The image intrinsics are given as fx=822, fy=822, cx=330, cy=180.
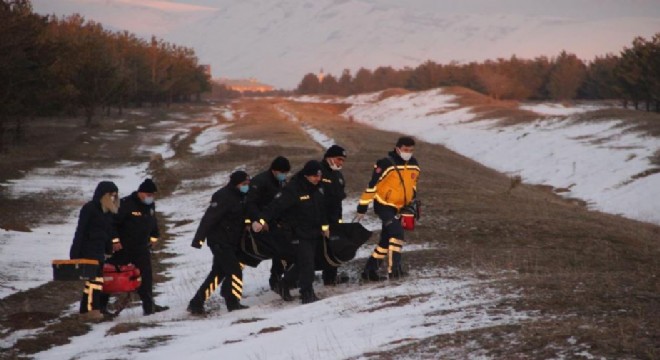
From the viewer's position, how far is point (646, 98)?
269 ft

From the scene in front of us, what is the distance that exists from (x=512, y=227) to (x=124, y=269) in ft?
30.7

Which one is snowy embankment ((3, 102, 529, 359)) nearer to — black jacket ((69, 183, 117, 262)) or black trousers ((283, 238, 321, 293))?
black trousers ((283, 238, 321, 293))

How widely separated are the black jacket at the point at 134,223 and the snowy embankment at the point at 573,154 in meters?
19.9

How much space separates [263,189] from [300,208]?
838mm

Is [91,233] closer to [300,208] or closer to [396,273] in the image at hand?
[300,208]

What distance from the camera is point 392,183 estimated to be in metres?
13.2

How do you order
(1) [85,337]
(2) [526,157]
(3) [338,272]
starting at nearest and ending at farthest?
1. (1) [85,337]
2. (3) [338,272]
3. (2) [526,157]

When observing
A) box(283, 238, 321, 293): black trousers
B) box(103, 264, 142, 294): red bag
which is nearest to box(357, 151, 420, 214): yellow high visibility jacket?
box(283, 238, 321, 293): black trousers

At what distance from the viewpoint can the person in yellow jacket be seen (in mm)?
13117

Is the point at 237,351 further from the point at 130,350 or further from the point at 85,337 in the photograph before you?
the point at 85,337

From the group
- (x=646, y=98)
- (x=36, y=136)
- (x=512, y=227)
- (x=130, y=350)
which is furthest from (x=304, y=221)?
(x=646, y=98)

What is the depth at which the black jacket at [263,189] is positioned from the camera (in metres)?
12.8

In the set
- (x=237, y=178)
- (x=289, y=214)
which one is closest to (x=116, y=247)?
(x=237, y=178)

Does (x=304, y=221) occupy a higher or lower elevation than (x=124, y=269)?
higher
